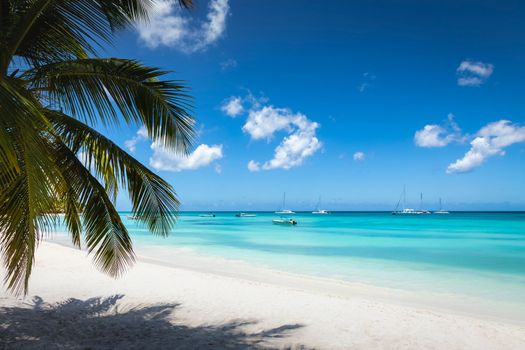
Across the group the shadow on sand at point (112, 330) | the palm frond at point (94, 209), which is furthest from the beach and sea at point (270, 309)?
the palm frond at point (94, 209)

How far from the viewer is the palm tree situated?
3252 mm

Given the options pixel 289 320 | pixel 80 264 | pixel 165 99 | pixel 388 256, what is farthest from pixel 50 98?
pixel 388 256

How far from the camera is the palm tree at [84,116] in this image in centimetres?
325

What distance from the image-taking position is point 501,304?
322 inches

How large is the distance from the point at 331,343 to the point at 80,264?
8.29 metres

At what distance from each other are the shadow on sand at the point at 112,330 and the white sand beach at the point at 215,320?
0.5 inches

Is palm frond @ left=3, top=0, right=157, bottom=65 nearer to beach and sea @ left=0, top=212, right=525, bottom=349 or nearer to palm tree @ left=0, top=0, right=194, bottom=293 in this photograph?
palm tree @ left=0, top=0, right=194, bottom=293

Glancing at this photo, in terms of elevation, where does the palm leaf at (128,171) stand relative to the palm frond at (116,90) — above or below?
below

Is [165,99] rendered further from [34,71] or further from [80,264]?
[80,264]

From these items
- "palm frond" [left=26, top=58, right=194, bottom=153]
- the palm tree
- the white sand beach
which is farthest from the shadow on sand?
"palm frond" [left=26, top=58, right=194, bottom=153]

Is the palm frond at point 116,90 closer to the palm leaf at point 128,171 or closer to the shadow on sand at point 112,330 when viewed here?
the palm leaf at point 128,171

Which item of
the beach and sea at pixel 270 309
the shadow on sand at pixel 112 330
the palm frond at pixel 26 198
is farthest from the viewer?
the beach and sea at pixel 270 309

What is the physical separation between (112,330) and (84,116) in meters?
2.80

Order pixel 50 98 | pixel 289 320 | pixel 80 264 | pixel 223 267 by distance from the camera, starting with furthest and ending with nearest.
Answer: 1. pixel 223 267
2. pixel 80 264
3. pixel 289 320
4. pixel 50 98
